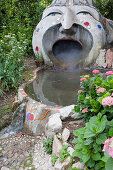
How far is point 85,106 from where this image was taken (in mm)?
2094

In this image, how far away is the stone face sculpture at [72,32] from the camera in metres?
4.96

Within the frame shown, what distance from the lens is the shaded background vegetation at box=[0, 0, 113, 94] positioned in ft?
13.7

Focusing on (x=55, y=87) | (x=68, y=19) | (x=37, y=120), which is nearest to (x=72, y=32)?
(x=68, y=19)

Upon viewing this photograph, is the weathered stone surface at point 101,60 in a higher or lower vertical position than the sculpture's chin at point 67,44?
lower

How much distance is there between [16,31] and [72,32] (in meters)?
3.33

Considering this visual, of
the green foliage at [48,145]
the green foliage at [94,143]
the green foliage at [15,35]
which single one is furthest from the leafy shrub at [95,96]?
the green foliage at [15,35]

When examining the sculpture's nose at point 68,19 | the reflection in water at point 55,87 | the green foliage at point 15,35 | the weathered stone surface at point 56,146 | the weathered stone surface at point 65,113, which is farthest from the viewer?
the sculpture's nose at point 68,19

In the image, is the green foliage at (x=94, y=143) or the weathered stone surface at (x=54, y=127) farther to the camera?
the weathered stone surface at (x=54, y=127)

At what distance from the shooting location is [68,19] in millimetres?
4695

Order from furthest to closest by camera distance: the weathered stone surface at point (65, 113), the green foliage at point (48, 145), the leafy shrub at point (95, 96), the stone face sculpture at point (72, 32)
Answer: the stone face sculpture at point (72, 32), the weathered stone surface at point (65, 113), the green foliage at point (48, 145), the leafy shrub at point (95, 96)

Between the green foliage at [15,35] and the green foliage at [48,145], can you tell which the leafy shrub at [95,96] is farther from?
the green foliage at [15,35]

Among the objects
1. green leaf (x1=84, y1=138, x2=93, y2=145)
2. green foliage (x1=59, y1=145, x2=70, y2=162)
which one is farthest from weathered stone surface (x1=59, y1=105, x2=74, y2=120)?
green leaf (x1=84, y1=138, x2=93, y2=145)

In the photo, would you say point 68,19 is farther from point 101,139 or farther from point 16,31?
point 101,139

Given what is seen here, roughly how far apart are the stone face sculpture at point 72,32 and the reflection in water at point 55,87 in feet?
1.71
